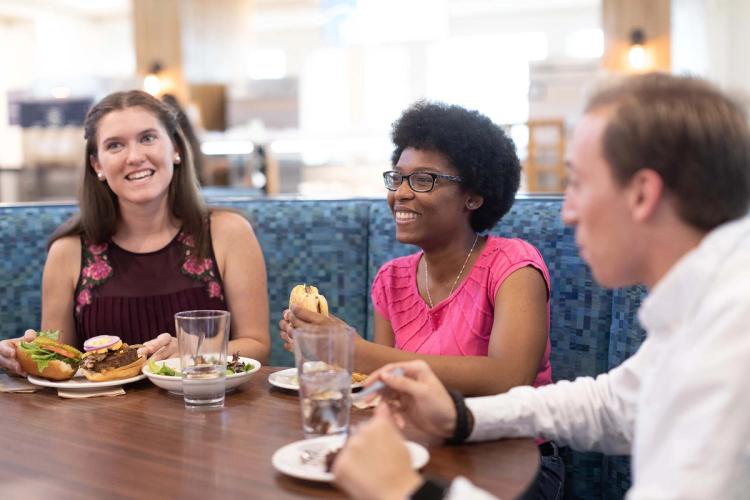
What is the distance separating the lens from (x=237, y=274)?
223 cm

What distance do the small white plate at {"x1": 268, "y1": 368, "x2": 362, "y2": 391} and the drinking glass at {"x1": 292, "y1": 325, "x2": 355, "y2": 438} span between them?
27 centimetres

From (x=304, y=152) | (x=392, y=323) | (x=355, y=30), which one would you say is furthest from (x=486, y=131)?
(x=355, y=30)

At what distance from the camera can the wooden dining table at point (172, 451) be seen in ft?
3.54

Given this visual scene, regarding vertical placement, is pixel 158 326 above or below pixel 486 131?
below

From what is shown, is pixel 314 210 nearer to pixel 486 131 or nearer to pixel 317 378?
pixel 486 131

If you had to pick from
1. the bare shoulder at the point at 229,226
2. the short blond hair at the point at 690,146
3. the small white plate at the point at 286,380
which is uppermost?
the short blond hair at the point at 690,146

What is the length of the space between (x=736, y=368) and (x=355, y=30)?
7.71m

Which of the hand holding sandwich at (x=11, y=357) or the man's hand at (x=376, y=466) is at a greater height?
the man's hand at (x=376, y=466)

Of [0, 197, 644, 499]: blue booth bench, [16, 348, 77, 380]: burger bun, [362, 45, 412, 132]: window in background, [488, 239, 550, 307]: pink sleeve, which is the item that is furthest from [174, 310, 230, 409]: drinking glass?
[362, 45, 412, 132]: window in background

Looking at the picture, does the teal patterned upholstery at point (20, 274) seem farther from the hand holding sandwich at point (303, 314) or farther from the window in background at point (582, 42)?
the window in background at point (582, 42)

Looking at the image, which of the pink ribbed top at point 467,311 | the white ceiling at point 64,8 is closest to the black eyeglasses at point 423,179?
the pink ribbed top at point 467,311

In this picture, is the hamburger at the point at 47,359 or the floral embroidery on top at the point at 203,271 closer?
the hamburger at the point at 47,359

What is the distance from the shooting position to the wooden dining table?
108cm

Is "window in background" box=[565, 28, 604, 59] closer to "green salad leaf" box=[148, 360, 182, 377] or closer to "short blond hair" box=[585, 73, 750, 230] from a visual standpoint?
"green salad leaf" box=[148, 360, 182, 377]
